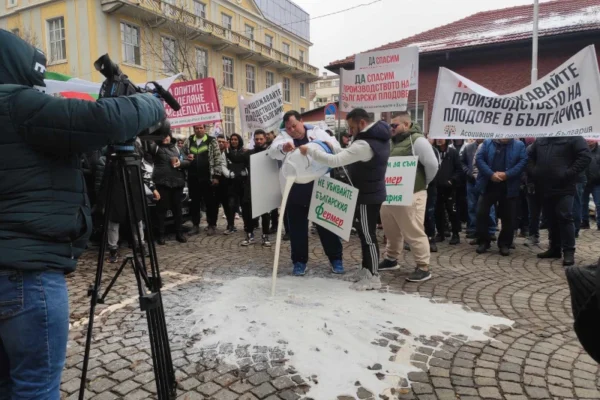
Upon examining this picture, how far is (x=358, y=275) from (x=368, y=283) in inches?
12.0

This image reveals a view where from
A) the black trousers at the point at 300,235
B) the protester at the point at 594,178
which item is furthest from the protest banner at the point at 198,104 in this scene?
the protester at the point at 594,178

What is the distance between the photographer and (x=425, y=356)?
3.06 m

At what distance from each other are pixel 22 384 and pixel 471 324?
3.27 m

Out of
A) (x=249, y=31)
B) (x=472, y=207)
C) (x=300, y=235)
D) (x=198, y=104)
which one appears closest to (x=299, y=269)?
(x=300, y=235)

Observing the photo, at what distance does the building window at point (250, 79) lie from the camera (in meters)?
35.9

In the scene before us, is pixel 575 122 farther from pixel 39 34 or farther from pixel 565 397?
pixel 39 34

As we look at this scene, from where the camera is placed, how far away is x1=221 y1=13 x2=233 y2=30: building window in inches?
1344

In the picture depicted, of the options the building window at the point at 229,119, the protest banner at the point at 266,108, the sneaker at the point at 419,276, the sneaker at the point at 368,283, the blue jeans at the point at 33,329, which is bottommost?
the sneaker at the point at 419,276

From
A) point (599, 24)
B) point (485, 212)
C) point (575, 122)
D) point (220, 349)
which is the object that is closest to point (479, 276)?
point (485, 212)

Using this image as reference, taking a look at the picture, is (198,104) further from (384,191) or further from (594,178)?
(594,178)

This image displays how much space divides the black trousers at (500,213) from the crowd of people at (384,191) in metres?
0.02

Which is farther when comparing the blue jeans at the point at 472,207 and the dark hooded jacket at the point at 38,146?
the blue jeans at the point at 472,207

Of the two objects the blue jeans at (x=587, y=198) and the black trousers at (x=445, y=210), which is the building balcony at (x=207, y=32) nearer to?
the black trousers at (x=445, y=210)

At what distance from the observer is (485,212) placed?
6.55m
